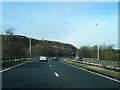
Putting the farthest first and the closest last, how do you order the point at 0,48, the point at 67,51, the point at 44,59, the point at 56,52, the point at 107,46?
the point at 67,51
the point at 56,52
the point at 107,46
the point at 44,59
the point at 0,48

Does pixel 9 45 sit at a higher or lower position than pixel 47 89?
higher

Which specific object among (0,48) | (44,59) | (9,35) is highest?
(9,35)

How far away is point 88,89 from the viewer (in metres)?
7.97

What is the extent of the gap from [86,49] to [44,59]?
35.7m

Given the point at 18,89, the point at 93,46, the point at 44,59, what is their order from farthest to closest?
the point at 93,46 → the point at 44,59 → the point at 18,89

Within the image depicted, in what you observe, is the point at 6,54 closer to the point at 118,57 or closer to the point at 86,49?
the point at 118,57

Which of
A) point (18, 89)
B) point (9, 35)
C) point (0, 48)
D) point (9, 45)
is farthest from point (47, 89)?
point (9, 35)

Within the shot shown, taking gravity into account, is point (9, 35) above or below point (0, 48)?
above

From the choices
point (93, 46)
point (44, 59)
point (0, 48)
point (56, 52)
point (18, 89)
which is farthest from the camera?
point (56, 52)

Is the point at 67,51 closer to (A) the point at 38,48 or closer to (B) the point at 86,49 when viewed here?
(A) the point at 38,48

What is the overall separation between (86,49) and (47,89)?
67664 millimetres

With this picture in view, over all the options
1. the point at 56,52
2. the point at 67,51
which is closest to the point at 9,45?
the point at 56,52

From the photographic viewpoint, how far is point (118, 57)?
40062 millimetres

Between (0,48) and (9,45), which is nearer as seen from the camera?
(0,48)
